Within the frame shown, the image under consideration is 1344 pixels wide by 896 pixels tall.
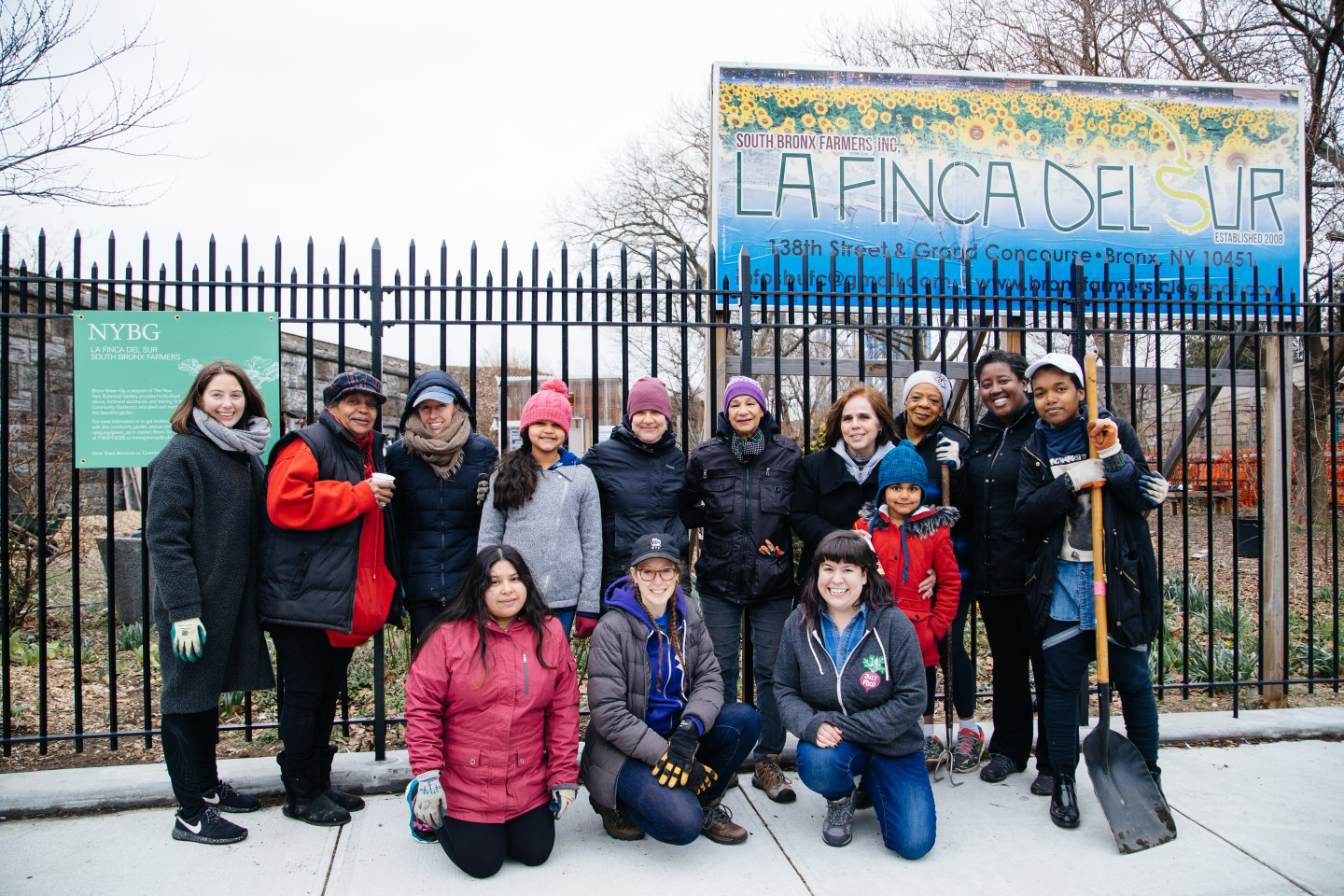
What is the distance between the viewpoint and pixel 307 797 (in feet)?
Result: 10.7

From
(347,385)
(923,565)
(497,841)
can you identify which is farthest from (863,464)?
(347,385)

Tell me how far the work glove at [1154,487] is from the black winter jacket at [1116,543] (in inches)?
0.9

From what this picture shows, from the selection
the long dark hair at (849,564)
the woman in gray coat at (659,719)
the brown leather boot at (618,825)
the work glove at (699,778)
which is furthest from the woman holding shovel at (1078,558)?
the brown leather boot at (618,825)

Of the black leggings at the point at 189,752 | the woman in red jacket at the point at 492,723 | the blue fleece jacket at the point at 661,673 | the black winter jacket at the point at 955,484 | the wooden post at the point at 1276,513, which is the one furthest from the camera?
the wooden post at the point at 1276,513

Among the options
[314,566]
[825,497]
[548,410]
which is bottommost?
[314,566]

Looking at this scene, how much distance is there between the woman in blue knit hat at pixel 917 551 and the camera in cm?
346

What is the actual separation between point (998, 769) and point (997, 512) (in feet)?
3.93

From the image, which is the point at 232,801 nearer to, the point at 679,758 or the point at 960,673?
the point at 679,758

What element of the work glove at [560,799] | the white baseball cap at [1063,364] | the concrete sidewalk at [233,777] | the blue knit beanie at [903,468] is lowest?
the concrete sidewalk at [233,777]

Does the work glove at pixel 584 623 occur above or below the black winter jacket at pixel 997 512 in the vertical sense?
below

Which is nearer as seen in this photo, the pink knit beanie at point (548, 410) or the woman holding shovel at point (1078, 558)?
the woman holding shovel at point (1078, 558)

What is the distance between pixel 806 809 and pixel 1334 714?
3.33 m

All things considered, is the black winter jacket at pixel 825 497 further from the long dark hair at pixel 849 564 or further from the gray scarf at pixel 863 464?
the long dark hair at pixel 849 564

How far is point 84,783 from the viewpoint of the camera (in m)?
3.49
